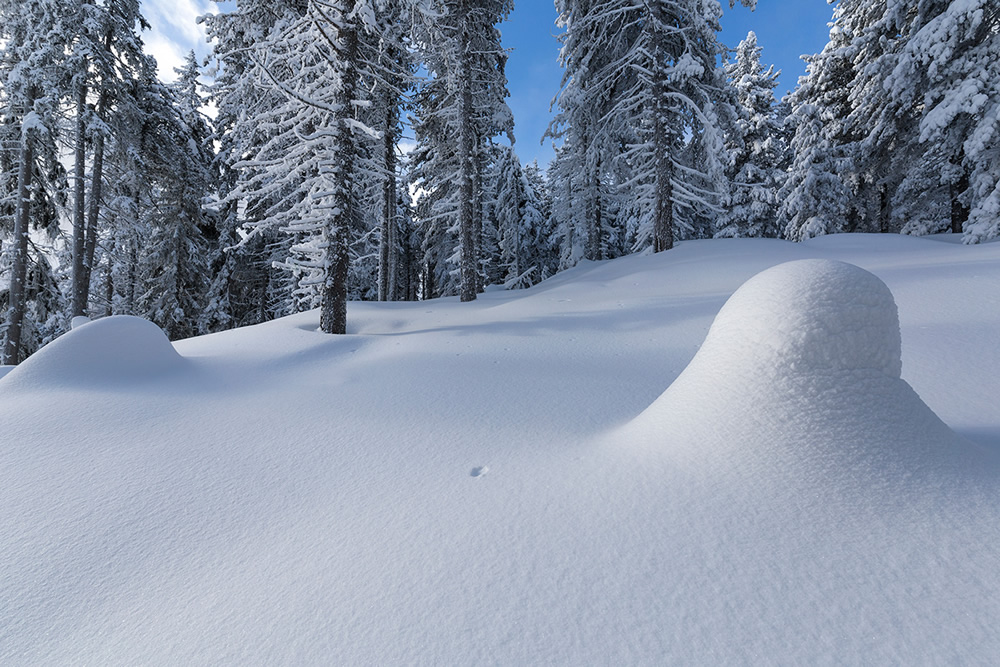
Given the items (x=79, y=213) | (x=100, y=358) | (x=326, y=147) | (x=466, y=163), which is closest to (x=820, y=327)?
(x=100, y=358)

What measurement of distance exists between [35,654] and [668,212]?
1277 centimetres

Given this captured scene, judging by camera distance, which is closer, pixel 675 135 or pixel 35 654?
pixel 35 654

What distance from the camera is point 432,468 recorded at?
283 cm

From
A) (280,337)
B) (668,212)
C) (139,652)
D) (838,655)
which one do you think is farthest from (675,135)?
(139,652)

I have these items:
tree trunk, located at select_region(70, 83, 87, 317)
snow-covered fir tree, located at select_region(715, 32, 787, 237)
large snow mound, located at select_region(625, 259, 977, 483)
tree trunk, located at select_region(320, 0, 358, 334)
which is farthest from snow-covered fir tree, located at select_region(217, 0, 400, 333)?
snow-covered fir tree, located at select_region(715, 32, 787, 237)

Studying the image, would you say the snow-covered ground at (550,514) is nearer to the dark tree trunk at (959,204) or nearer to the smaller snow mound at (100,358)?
the smaller snow mound at (100,358)

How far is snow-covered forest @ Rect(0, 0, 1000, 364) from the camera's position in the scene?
7.98m

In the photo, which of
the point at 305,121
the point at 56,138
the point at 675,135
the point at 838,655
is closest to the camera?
the point at 838,655

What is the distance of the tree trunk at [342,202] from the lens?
762cm

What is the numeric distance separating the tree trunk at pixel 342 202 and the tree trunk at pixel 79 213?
916 centimetres

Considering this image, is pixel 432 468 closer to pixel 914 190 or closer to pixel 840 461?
pixel 840 461

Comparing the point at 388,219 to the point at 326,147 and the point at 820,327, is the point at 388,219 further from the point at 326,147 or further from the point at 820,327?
the point at 820,327

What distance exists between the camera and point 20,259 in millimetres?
11516

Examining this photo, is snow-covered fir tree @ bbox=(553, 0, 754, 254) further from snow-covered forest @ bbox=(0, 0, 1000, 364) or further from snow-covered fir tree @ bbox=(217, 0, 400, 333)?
snow-covered fir tree @ bbox=(217, 0, 400, 333)
